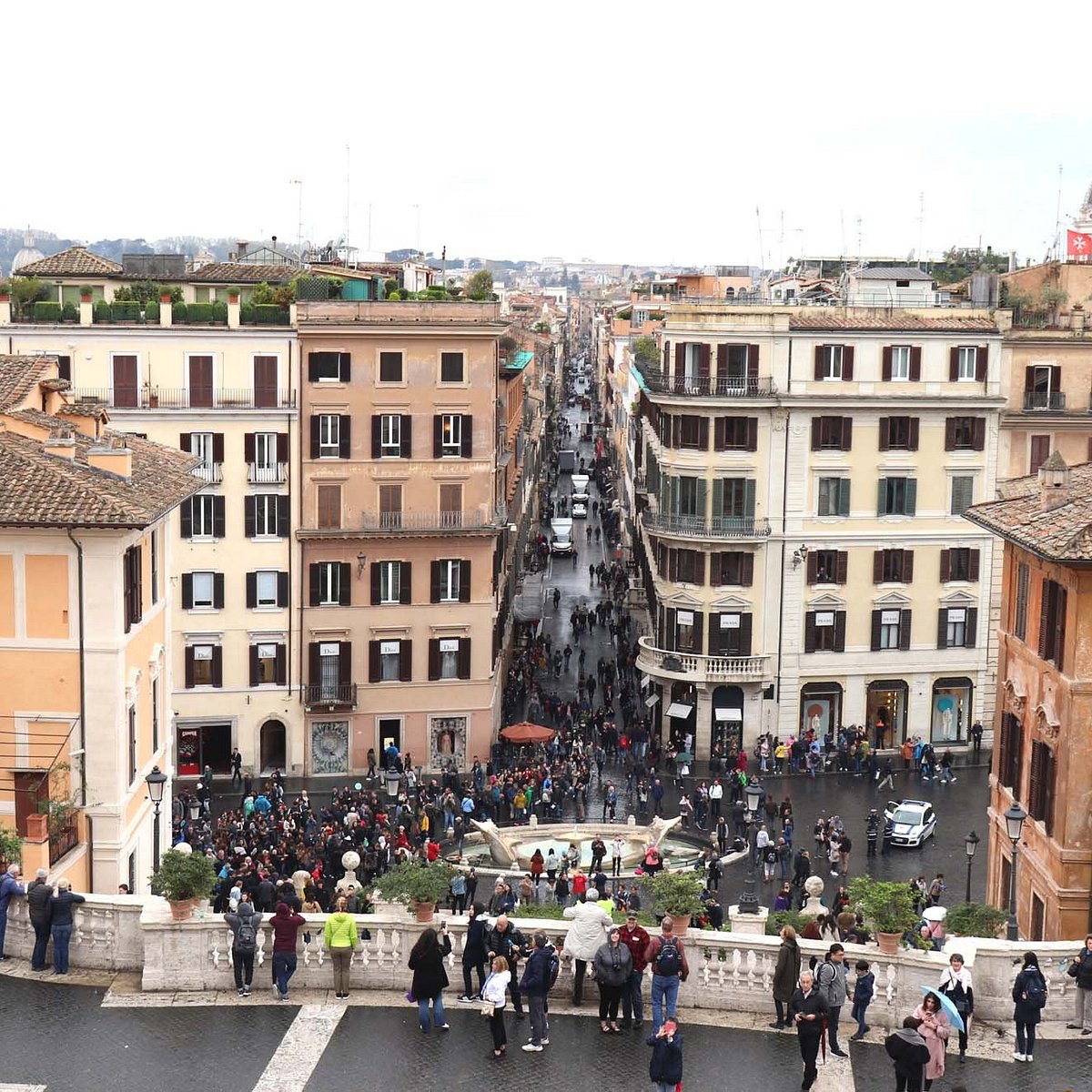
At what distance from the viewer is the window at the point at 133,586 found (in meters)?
36.2

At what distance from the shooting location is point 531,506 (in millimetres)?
114438

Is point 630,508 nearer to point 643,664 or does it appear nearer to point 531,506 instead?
point 531,506

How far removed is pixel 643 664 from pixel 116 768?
34115 millimetres

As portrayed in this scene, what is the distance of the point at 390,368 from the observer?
204ft

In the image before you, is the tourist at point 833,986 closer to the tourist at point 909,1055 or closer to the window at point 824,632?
the tourist at point 909,1055

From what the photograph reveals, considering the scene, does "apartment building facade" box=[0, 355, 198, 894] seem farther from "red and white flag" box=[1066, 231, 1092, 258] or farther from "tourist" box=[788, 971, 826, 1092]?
"red and white flag" box=[1066, 231, 1092, 258]

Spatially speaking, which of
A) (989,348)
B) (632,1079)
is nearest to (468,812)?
(989,348)

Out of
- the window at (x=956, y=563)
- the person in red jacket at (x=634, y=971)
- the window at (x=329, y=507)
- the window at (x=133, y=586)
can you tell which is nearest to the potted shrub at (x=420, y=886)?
the person in red jacket at (x=634, y=971)

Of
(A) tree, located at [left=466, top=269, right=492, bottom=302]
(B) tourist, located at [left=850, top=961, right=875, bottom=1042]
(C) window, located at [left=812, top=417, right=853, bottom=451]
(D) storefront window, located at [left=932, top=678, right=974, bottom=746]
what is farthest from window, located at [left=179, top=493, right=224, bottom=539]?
(B) tourist, located at [left=850, top=961, right=875, bottom=1042]

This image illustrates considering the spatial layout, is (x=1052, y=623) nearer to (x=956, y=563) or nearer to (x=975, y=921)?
(x=975, y=921)

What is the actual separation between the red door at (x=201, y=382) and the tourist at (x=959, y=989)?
Answer: 41922 millimetres

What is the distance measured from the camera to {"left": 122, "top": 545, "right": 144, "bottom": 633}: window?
36156mm

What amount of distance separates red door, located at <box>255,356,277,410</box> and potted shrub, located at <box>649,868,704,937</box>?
38.7 meters

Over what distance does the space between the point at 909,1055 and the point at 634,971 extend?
4.12 metres
